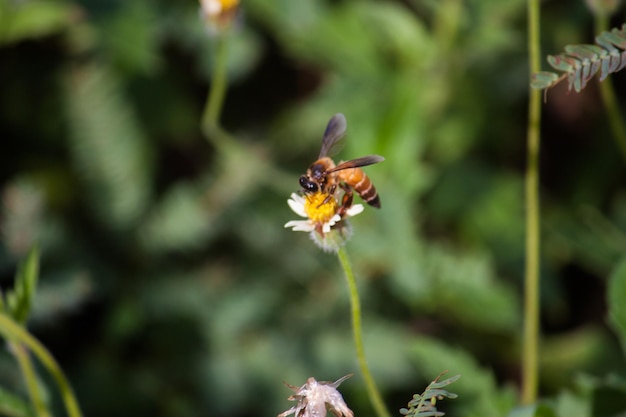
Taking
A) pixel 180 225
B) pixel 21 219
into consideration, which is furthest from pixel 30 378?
pixel 180 225

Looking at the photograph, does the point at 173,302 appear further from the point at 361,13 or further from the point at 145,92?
the point at 361,13

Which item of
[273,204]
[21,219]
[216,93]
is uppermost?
[216,93]

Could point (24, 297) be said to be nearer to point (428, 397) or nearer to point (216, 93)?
point (428, 397)

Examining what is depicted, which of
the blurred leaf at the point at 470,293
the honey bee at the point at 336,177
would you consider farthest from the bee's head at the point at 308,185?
the blurred leaf at the point at 470,293

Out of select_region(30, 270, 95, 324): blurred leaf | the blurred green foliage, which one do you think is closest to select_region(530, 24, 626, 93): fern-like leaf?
the blurred green foliage

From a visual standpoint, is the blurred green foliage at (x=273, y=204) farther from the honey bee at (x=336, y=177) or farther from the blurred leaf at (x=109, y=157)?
the honey bee at (x=336, y=177)
